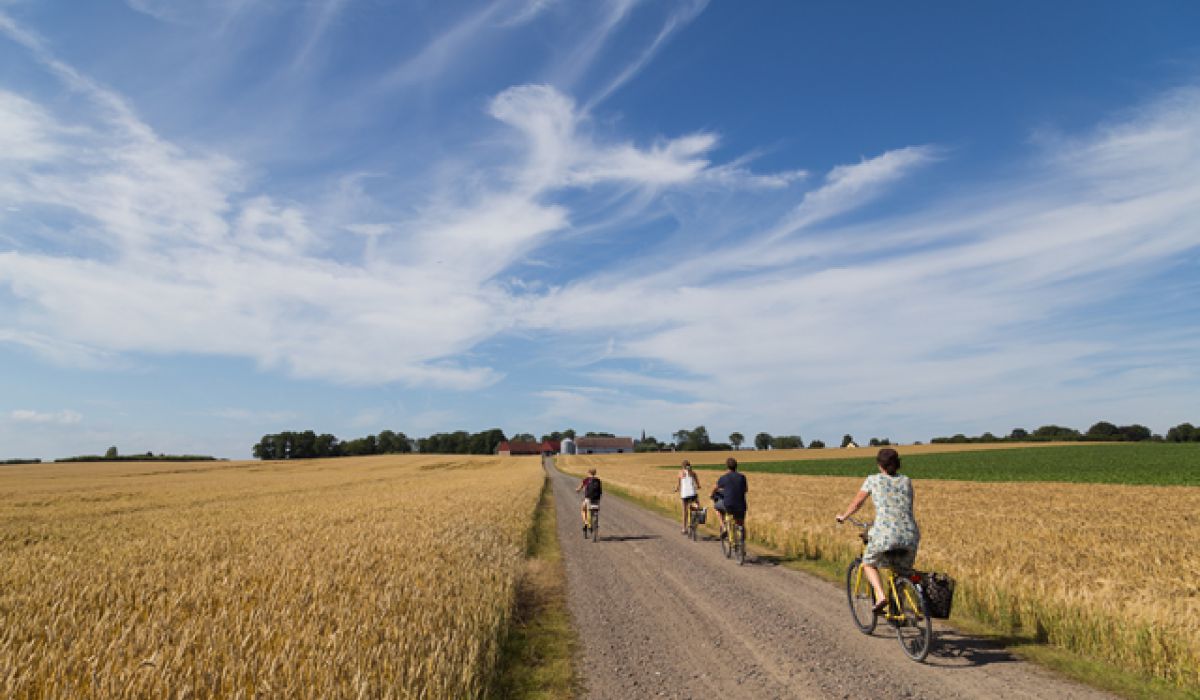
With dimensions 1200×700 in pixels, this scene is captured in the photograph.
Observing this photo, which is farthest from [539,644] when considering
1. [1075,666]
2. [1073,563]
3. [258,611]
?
[1073,563]

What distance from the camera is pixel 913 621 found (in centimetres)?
759

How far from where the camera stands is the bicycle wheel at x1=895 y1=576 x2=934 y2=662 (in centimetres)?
724

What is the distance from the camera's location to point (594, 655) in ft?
25.4

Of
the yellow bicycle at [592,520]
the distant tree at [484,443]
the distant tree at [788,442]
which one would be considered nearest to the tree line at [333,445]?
the distant tree at [484,443]

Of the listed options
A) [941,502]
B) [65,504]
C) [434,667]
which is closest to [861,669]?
[434,667]

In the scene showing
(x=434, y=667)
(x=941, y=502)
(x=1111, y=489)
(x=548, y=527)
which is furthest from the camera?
(x=1111, y=489)

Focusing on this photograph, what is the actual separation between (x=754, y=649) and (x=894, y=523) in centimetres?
248

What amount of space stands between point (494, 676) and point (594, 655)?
157 centimetres

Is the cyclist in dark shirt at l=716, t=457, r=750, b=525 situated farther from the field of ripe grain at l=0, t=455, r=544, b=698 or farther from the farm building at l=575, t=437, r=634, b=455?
the farm building at l=575, t=437, r=634, b=455

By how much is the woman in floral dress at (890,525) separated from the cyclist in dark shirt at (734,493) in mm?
6295

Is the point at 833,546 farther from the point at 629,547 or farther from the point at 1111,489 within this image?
the point at 1111,489

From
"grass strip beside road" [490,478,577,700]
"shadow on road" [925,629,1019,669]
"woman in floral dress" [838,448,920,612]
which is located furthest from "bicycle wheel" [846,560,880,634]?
"grass strip beside road" [490,478,577,700]

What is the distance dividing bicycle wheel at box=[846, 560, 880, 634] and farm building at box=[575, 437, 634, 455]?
593 feet

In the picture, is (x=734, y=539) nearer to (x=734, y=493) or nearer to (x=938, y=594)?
(x=734, y=493)
